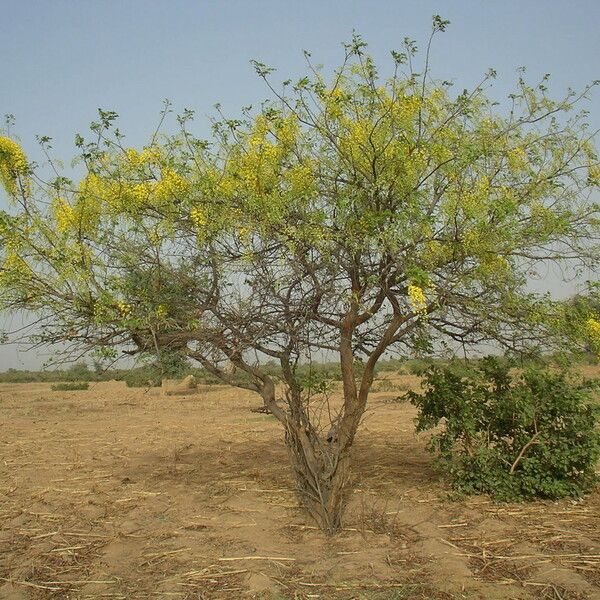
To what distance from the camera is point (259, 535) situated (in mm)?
6715

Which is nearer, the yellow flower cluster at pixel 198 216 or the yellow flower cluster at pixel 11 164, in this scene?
the yellow flower cluster at pixel 198 216

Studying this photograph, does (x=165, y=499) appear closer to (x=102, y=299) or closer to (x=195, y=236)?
(x=102, y=299)

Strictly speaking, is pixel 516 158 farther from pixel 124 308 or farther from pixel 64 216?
pixel 64 216

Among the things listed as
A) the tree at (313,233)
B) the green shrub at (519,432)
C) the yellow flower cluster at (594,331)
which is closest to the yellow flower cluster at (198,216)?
the tree at (313,233)

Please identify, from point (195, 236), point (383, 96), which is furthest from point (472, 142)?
point (195, 236)

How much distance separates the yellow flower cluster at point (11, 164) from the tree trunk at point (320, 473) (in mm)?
3681

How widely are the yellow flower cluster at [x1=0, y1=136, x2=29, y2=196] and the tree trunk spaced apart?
3.68 meters

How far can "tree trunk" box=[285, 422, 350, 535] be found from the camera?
6.75 meters

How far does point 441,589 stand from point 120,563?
274 cm

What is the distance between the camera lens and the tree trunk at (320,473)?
6746mm

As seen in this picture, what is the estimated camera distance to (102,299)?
6.69 m

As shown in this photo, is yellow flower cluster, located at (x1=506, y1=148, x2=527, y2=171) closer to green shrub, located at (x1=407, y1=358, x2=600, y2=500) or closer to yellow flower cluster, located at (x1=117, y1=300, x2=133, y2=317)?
green shrub, located at (x1=407, y1=358, x2=600, y2=500)

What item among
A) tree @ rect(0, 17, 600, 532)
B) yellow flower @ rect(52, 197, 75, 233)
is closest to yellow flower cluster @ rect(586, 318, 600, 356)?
tree @ rect(0, 17, 600, 532)

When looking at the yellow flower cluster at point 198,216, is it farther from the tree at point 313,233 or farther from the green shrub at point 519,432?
the green shrub at point 519,432
